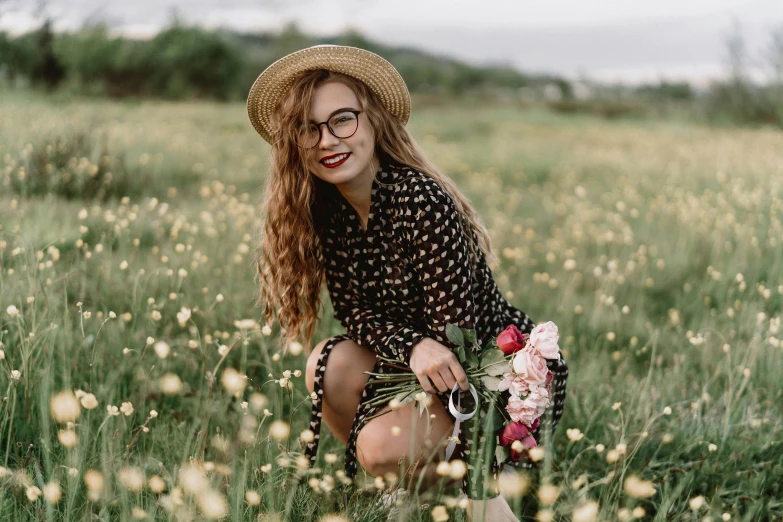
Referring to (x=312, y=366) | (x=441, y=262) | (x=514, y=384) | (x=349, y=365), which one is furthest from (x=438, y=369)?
(x=312, y=366)

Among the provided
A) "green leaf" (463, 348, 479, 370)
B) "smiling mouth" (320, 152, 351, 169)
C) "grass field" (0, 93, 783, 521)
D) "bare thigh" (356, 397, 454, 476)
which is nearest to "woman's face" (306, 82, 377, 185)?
"smiling mouth" (320, 152, 351, 169)

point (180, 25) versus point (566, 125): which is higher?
point (180, 25)

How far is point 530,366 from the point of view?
1907mm

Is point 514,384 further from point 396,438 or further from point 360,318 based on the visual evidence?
point 360,318

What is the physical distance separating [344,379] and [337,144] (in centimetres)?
89

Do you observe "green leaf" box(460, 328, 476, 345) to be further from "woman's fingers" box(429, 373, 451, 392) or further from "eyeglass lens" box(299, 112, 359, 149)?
"eyeglass lens" box(299, 112, 359, 149)

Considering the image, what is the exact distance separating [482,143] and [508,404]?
40.7 ft

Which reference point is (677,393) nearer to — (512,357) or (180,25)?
(512,357)

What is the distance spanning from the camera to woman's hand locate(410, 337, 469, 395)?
212 cm

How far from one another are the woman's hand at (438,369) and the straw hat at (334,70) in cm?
104

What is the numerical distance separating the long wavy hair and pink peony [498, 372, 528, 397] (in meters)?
0.63

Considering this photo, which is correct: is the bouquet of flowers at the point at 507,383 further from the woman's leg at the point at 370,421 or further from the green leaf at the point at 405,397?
the woman's leg at the point at 370,421

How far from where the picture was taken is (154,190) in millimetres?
6301

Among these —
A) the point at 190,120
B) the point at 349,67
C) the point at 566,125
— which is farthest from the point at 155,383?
the point at 566,125
